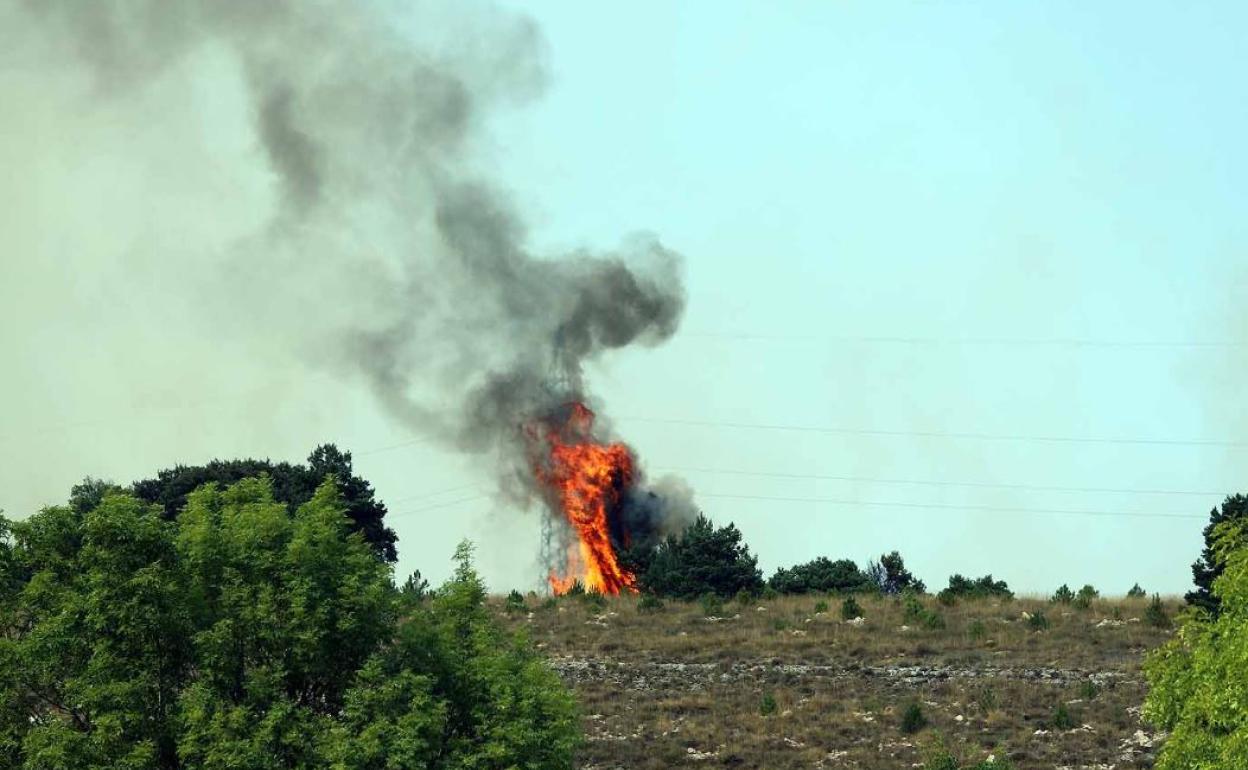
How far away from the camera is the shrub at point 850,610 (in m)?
87.4

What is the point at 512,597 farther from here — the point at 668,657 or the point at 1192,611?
the point at 1192,611

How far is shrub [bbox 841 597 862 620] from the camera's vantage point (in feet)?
287

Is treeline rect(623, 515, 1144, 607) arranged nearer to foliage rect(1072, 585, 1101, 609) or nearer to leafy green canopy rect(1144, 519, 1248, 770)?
foliage rect(1072, 585, 1101, 609)

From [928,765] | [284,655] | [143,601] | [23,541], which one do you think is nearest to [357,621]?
[284,655]

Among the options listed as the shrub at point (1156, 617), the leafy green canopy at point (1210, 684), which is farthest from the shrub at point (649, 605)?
the leafy green canopy at point (1210, 684)

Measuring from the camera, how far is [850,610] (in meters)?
87.8

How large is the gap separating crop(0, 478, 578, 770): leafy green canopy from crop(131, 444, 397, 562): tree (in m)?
45.7

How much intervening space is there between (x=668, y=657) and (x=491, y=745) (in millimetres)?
31760

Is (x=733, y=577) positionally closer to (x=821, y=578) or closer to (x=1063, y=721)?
(x=821, y=578)

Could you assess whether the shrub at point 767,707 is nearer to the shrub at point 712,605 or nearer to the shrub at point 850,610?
the shrub at point 850,610

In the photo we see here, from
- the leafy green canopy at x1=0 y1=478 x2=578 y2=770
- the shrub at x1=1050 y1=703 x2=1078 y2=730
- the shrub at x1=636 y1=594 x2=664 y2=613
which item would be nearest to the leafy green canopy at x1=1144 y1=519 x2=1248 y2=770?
the shrub at x1=1050 y1=703 x2=1078 y2=730

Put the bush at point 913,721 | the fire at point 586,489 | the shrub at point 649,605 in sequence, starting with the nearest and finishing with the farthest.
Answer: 1. the bush at point 913,721
2. the shrub at point 649,605
3. the fire at point 586,489

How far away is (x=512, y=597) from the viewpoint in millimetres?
94312

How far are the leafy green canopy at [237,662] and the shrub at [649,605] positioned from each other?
37.3 metres
